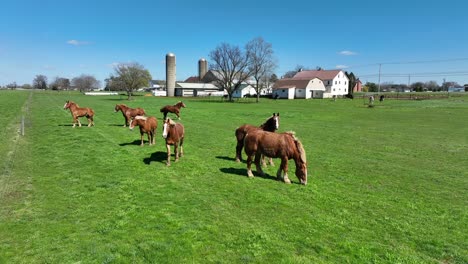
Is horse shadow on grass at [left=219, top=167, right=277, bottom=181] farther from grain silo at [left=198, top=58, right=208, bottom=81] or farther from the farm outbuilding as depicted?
grain silo at [left=198, top=58, right=208, bottom=81]

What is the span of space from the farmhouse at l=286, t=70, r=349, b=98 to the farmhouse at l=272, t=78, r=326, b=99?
3135 mm

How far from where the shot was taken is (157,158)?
1305 cm

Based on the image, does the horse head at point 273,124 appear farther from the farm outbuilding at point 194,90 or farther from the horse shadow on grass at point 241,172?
the farm outbuilding at point 194,90

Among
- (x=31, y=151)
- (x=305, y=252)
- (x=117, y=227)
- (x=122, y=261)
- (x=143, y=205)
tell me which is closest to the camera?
(x=122, y=261)

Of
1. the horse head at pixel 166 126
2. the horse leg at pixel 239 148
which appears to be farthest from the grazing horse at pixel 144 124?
the horse leg at pixel 239 148

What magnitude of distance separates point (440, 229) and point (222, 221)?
17.2 ft

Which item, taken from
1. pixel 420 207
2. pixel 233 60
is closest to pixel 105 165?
pixel 420 207

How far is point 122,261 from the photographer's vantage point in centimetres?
552

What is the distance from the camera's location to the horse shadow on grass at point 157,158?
12551mm

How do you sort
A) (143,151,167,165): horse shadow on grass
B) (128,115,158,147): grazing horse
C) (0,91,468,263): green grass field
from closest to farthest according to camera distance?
(0,91,468,263): green grass field < (143,151,167,165): horse shadow on grass < (128,115,158,147): grazing horse

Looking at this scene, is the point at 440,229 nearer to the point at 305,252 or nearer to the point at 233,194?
the point at 305,252

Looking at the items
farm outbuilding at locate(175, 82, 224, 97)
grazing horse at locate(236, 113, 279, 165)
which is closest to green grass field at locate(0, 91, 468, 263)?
grazing horse at locate(236, 113, 279, 165)

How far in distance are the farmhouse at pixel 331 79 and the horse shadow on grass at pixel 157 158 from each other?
287 feet

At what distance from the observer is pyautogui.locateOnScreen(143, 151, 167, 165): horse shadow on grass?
1255 centimetres
